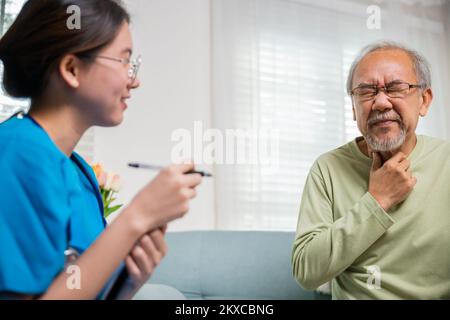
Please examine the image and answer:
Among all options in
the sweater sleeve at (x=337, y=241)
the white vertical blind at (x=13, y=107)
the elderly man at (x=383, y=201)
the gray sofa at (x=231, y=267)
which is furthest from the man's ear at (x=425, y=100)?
the white vertical blind at (x=13, y=107)

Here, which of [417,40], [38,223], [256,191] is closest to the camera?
[38,223]

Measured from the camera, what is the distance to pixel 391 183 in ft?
3.68

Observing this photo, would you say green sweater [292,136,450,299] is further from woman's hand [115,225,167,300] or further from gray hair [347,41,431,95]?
woman's hand [115,225,167,300]

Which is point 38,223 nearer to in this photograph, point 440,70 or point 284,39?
point 284,39

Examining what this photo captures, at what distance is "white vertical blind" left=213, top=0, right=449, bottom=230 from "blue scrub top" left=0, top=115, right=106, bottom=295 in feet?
6.47

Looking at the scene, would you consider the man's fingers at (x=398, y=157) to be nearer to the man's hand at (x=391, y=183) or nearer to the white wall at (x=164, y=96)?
the man's hand at (x=391, y=183)

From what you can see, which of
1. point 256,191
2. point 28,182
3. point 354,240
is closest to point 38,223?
point 28,182

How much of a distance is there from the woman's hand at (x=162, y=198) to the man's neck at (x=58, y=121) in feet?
0.48

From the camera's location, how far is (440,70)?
10.8ft

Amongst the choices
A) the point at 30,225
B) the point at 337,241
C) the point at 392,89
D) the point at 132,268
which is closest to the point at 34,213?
the point at 30,225

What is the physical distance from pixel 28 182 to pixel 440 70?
3191 mm

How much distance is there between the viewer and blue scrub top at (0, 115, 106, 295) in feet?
1.70

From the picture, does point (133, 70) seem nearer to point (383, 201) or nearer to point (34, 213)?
point (34, 213)

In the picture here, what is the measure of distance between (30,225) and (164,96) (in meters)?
1.98
